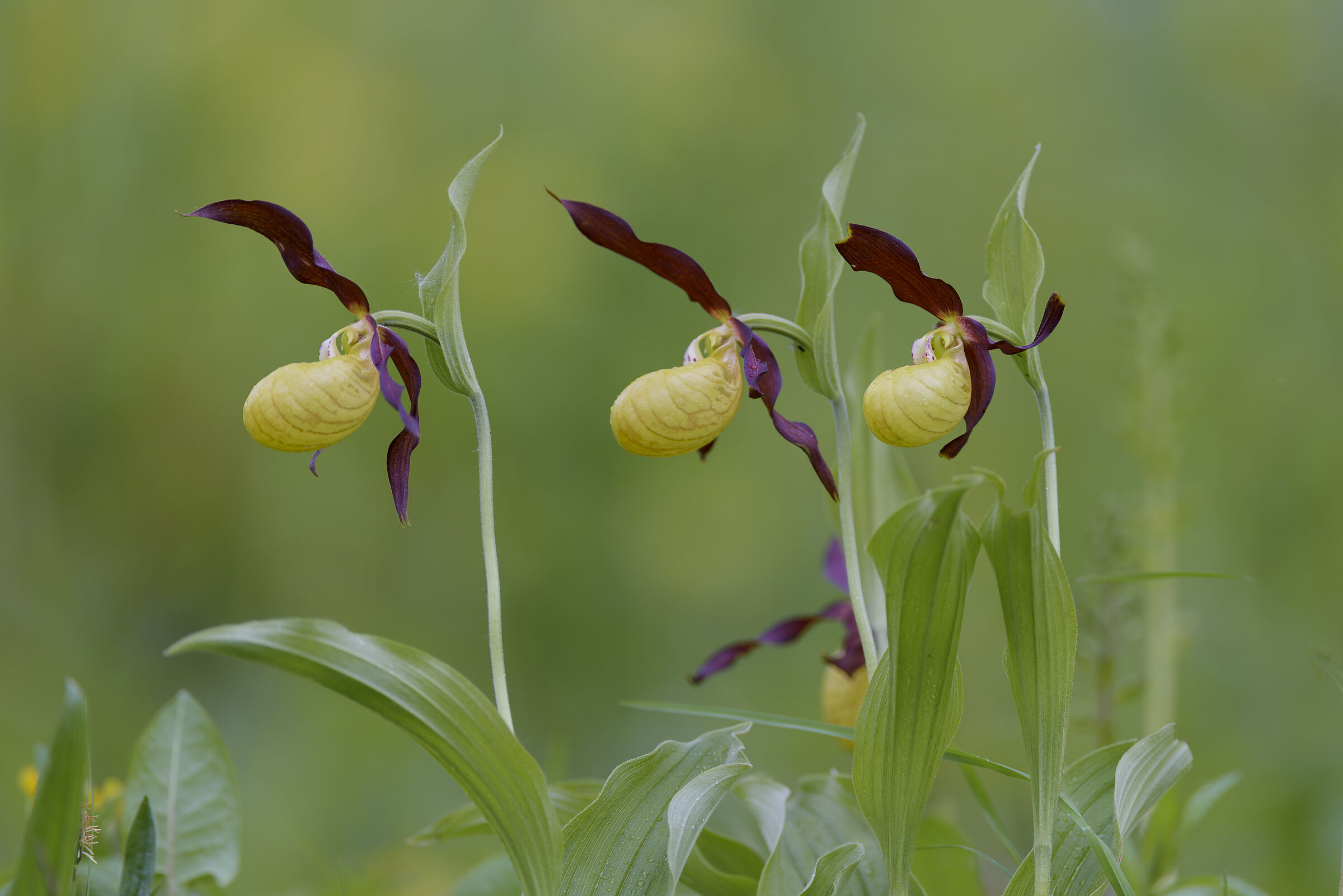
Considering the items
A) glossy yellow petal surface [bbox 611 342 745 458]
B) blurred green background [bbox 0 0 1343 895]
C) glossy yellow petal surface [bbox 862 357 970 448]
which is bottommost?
glossy yellow petal surface [bbox 862 357 970 448]

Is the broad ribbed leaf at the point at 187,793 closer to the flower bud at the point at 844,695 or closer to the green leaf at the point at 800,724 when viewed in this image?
the green leaf at the point at 800,724

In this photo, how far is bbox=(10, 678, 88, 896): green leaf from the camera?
392 millimetres

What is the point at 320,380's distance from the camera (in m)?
0.54

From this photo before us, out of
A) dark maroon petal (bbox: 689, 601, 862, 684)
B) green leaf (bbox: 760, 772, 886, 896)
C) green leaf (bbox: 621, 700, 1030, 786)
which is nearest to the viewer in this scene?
green leaf (bbox: 621, 700, 1030, 786)

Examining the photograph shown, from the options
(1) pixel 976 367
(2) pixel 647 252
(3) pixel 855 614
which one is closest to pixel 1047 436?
(1) pixel 976 367

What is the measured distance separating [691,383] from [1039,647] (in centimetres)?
28

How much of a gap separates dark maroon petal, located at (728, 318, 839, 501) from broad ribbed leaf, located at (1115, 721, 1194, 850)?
25 centimetres

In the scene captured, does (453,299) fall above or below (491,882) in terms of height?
above

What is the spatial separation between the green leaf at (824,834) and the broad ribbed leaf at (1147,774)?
0.61 feet

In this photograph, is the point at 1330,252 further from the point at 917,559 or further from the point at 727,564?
the point at 917,559

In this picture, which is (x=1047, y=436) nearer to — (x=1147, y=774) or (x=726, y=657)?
(x=1147, y=774)

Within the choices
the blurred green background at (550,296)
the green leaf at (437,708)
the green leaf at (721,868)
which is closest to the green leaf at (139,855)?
the green leaf at (437,708)

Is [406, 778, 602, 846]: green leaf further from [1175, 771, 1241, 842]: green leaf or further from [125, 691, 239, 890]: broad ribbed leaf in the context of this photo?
[1175, 771, 1241, 842]: green leaf

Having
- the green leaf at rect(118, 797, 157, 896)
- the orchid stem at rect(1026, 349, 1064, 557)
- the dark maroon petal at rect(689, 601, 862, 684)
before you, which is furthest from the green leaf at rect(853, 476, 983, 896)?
the green leaf at rect(118, 797, 157, 896)
